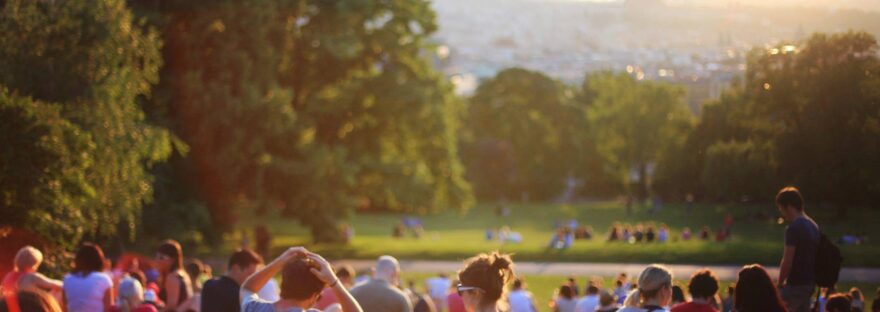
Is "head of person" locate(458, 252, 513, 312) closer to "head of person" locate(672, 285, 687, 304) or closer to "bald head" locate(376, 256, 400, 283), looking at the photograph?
"bald head" locate(376, 256, 400, 283)

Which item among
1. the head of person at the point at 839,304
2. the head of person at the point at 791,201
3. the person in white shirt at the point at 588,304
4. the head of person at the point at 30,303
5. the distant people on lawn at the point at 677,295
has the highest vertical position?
the head of person at the point at 791,201

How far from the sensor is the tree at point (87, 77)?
20.7 metres

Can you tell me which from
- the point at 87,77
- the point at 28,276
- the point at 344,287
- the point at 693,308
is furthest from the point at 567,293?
the point at 344,287

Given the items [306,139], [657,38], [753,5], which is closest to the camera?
[753,5]

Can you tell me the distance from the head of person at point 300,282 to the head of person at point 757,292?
116 inches

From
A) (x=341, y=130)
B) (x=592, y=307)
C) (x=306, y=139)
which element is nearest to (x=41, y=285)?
(x=592, y=307)

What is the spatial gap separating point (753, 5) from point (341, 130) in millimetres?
22634

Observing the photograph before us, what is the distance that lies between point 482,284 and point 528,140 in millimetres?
76889

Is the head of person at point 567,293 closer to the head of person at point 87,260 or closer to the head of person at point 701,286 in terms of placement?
the head of person at point 87,260

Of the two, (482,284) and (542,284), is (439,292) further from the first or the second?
(482,284)

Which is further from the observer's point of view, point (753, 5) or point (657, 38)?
point (657, 38)

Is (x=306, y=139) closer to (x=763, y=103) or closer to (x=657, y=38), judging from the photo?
(x=657, y=38)

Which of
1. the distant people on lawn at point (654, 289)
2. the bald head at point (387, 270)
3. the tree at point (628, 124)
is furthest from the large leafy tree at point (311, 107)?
the distant people on lawn at point (654, 289)

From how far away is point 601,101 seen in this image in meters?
70.4
